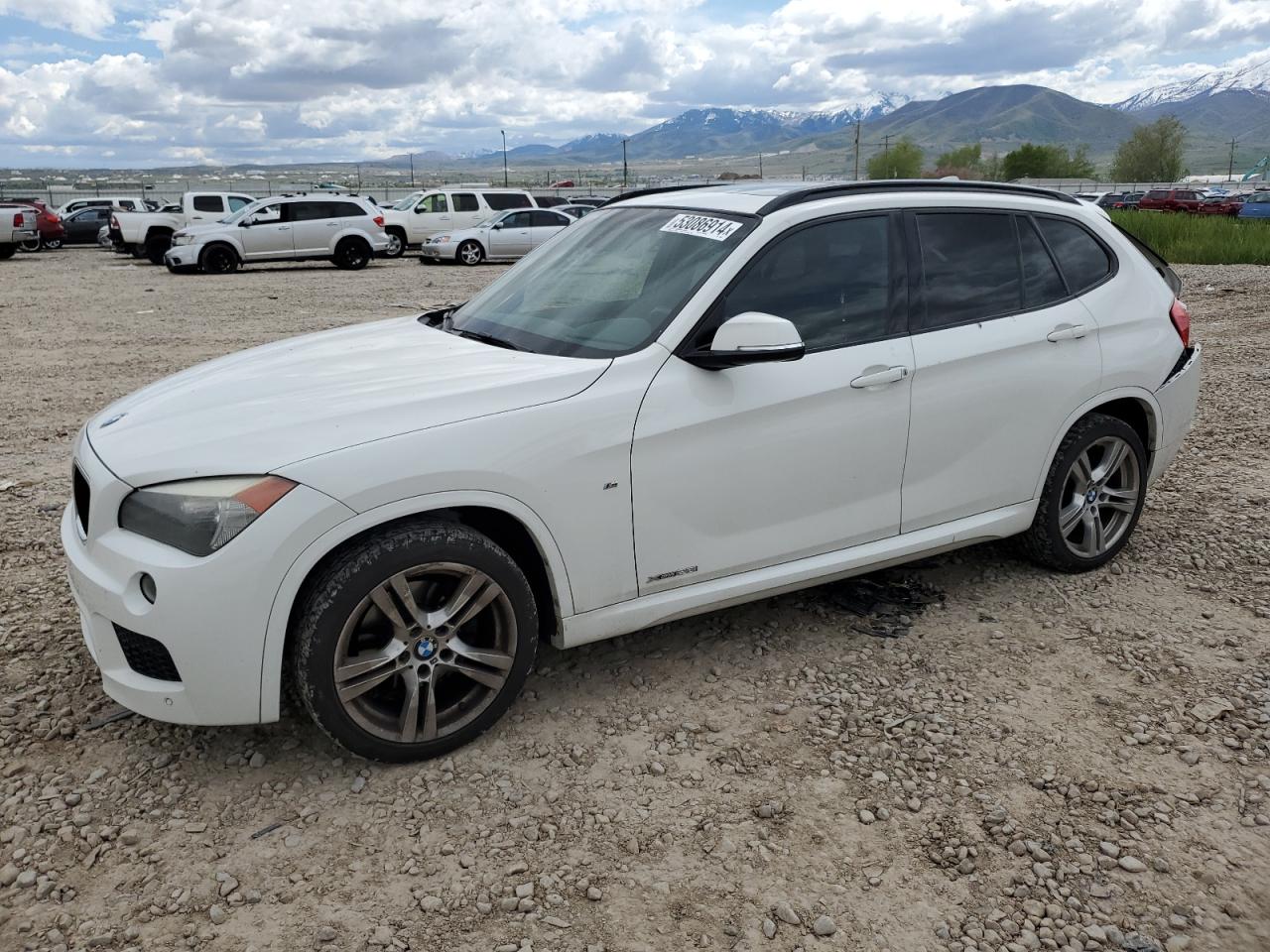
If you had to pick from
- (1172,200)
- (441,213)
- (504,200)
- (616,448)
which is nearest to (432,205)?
(441,213)

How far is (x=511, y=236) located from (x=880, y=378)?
2156 cm

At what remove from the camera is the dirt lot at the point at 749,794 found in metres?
2.58

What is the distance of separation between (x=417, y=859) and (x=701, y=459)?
1530mm

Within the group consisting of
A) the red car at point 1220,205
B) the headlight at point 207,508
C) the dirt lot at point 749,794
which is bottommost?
the red car at point 1220,205

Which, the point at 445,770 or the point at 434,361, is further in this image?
the point at 434,361

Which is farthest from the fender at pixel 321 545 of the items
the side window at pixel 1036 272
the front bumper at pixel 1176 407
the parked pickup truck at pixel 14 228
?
the parked pickup truck at pixel 14 228

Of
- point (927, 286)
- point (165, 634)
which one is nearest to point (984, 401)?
point (927, 286)

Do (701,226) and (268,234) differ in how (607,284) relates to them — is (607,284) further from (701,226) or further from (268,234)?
(268,234)

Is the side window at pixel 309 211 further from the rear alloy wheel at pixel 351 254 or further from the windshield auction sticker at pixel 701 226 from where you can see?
the windshield auction sticker at pixel 701 226

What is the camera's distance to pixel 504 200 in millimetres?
27344

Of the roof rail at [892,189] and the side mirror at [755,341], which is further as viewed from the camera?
the roof rail at [892,189]

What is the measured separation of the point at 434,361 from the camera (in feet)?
11.6

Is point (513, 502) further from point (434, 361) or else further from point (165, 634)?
point (165, 634)

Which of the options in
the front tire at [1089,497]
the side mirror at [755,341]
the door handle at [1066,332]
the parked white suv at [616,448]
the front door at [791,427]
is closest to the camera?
the parked white suv at [616,448]
